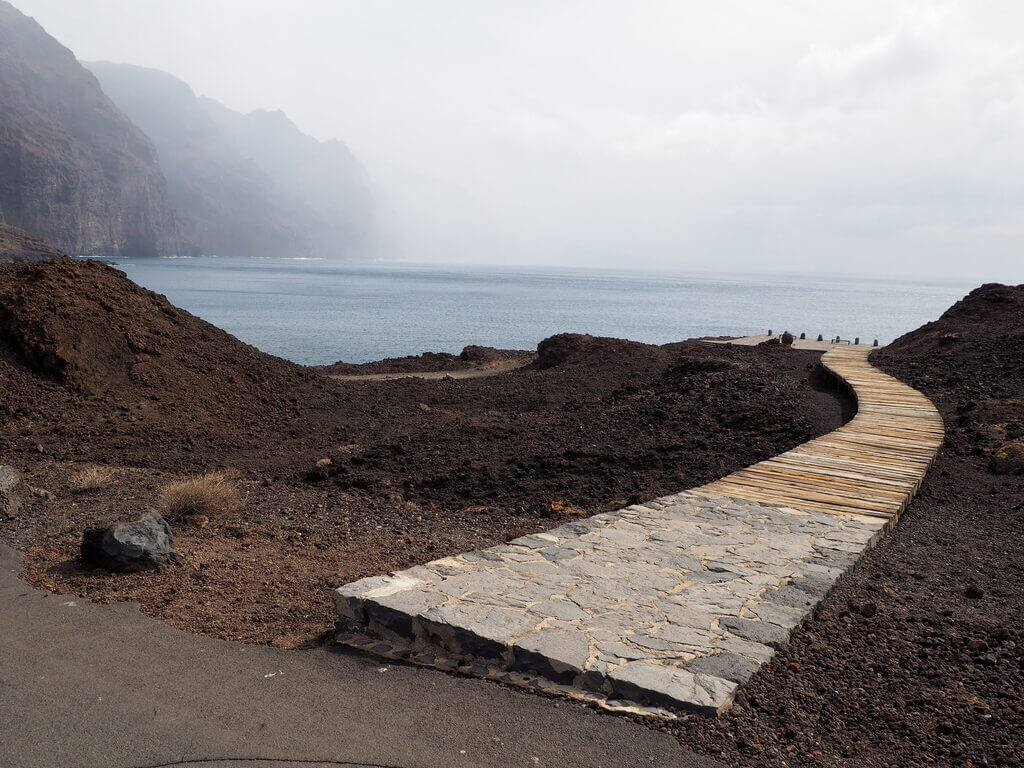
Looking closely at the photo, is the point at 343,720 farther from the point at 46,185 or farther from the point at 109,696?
the point at 46,185

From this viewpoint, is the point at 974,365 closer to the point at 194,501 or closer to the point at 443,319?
the point at 194,501

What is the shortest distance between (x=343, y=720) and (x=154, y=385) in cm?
1103

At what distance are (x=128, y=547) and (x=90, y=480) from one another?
10.8ft

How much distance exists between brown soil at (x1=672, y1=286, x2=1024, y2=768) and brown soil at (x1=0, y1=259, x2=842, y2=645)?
2.62 meters

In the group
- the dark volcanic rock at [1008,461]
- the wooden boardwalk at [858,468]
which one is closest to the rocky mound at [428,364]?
the wooden boardwalk at [858,468]

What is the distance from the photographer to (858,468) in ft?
26.0

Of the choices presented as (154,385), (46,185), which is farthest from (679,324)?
(46,185)

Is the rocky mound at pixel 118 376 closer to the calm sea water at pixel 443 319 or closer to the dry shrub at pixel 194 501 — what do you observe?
the dry shrub at pixel 194 501

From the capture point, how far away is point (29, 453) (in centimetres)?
1020

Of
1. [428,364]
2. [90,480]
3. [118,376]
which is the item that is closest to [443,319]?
[428,364]

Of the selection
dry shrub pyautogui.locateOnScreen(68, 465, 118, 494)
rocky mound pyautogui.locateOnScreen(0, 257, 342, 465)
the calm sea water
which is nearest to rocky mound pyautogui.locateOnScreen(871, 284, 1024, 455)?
dry shrub pyautogui.locateOnScreen(68, 465, 118, 494)

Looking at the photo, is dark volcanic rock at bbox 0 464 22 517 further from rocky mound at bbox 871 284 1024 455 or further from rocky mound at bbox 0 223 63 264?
rocky mound at bbox 0 223 63 264

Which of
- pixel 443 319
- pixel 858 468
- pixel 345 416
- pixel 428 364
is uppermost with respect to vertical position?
pixel 858 468

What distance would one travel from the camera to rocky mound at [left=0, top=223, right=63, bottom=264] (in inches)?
3556
